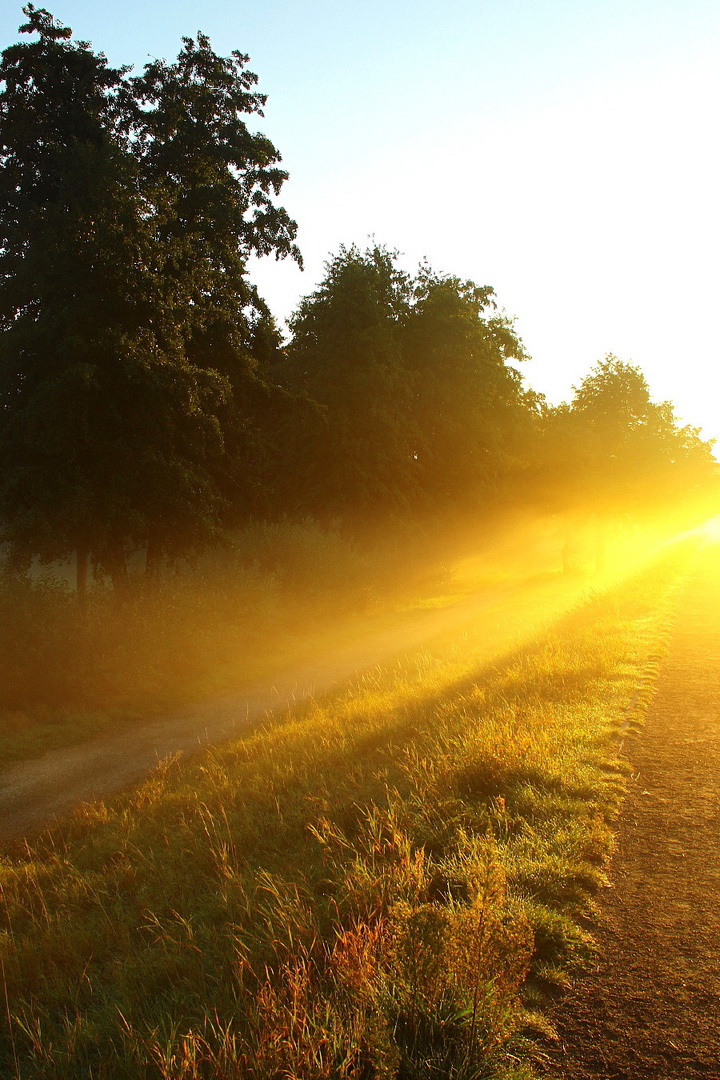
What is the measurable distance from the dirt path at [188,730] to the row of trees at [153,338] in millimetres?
3796

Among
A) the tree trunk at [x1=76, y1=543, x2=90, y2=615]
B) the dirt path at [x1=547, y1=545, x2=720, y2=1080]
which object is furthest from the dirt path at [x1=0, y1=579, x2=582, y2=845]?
the dirt path at [x1=547, y1=545, x2=720, y2=1080]

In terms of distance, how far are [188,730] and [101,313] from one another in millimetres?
7539

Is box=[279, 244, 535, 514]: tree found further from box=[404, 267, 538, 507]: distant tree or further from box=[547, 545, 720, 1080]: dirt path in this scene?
box=[547, 545, 720, 1080]: dirt path

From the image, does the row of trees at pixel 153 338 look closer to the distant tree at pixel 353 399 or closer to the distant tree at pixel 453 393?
the distant tree at pixel 353 399

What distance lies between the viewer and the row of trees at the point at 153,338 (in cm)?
1291

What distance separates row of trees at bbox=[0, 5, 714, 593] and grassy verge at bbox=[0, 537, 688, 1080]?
22.2ft

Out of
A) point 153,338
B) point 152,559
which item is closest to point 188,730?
point 152,559

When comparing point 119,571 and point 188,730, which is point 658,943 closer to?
point 188,730

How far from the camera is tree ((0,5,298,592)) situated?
12820 mm

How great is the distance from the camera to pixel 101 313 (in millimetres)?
13336

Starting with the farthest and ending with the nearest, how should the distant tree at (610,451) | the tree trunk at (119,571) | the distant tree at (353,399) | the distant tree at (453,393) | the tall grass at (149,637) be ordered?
the distant tree at (610,451), the distant tree at (453,393), the distant tree at (353,399), the tree trunk at (119,571), the tall grass at (149,637)

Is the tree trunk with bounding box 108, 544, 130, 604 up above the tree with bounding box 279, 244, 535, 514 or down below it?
below

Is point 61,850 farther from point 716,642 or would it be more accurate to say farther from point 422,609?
point 422,609

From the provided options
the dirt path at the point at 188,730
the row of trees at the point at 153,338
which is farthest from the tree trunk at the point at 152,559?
the dirt path at the point at 188,730
